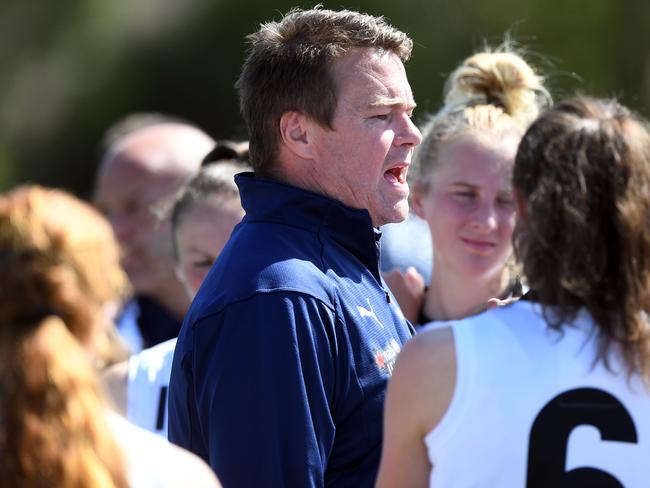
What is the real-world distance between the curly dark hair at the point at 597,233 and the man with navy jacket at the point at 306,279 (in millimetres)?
679

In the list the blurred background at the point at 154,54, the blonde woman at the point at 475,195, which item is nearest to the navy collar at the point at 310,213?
the blonde woman at the point at 475,195

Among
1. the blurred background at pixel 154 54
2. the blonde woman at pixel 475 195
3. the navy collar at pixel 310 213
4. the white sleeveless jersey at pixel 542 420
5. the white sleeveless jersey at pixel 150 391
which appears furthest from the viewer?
the blurred background at pixel 154 54

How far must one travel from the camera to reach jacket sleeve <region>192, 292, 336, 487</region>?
269cm

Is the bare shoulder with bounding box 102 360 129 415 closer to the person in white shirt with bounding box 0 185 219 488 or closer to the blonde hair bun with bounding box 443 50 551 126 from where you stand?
the blonde hair bun with bounding box 443 50 551 126

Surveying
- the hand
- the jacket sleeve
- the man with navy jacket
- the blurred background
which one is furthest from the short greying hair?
the blurred background

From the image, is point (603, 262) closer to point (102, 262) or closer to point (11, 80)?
point (102, 262)

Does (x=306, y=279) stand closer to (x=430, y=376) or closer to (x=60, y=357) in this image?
(x=430, y=376)

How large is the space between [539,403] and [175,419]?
115cm

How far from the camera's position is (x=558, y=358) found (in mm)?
2227

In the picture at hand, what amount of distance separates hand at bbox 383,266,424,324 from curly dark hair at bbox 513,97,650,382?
1950 millimetres

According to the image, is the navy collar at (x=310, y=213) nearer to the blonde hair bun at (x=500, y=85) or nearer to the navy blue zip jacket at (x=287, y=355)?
the navy blue zip jacket at (x=287, y=355)

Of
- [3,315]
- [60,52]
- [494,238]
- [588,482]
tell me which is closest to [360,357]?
[588,482]

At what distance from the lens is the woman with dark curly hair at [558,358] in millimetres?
2203

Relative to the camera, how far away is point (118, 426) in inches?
84.2
